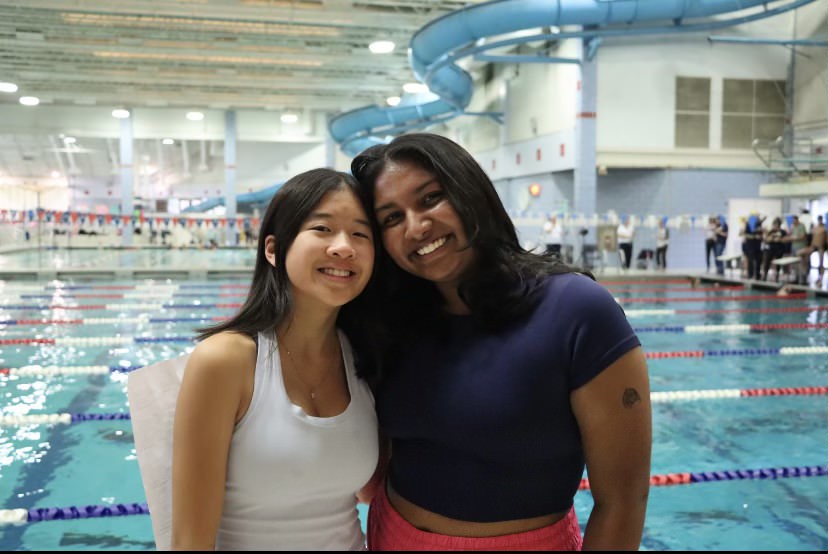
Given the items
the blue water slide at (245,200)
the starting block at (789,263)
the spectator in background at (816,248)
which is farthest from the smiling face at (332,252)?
the blue water slide at (245,200)

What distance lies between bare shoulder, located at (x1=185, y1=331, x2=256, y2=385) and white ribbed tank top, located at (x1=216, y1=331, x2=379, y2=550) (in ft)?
0.13

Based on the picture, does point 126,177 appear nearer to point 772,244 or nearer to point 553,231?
point 553,231

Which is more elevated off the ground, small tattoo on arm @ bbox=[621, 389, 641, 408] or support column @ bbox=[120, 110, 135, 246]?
support column @ bbox=[120, 110, 135, 246]

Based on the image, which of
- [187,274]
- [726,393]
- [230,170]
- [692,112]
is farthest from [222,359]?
[230,170]

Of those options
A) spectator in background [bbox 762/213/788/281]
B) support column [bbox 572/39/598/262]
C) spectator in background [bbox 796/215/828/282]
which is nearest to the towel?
spectator in background [bbox 796/215/828/282]

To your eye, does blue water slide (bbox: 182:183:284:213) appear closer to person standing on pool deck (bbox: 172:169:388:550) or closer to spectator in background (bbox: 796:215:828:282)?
spectator in background (bbox: 796:215:828:282)

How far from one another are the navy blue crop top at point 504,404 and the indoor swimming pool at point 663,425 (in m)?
1.90

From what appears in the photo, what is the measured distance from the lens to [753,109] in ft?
55.4

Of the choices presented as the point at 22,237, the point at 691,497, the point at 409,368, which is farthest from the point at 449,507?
the point at 22,237

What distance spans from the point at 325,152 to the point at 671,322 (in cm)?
2009

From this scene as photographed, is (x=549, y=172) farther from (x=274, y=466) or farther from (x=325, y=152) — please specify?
(x=274, y=466)

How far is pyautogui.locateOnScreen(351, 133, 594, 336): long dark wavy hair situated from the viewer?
141 cm

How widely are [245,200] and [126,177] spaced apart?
6.28 m

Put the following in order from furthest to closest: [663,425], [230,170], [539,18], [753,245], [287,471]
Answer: [230,170], [753,245], [539,18], [663,425], [287,471]
